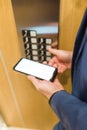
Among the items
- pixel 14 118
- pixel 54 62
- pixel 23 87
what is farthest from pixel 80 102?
pixel 14 118

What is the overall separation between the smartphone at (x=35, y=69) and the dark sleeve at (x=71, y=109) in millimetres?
91

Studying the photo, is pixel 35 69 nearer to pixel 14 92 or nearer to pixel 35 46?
pixel 35 46

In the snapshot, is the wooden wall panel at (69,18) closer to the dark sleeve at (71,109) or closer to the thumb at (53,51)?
the thumb at (53,51)

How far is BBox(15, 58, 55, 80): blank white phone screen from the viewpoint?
628 millimetres

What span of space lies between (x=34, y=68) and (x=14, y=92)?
0.24 metres

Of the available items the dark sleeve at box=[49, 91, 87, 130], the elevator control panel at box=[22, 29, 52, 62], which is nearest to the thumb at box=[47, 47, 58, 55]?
the elevator control panel at box=[22, 29, 52, 62]

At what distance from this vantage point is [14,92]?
83 cm

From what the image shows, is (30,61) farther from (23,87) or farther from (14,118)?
(14,118)

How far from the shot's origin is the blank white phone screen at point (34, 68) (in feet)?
2.06

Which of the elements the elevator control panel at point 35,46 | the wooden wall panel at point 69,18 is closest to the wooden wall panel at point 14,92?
the elevator control panel at point 35,46

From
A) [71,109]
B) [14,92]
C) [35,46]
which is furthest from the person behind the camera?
[14,92]

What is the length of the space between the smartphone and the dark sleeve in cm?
9

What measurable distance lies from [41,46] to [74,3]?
0.17 metres

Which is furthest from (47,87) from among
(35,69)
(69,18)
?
(69,18)
